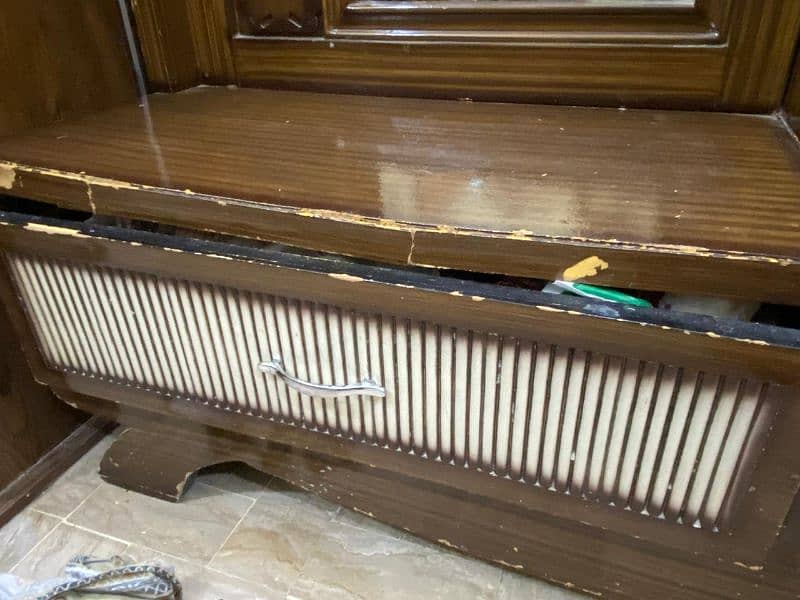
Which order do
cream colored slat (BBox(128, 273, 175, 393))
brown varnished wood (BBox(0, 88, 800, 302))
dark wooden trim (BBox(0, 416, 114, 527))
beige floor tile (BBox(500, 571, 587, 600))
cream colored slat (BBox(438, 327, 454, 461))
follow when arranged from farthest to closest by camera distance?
1. dark wooden trim (BBox(0, 416, 114, 527))
2. beige floor tile (BBox(500, 571, 587, 600))
3. cream colored slat (BBox(128, 273, 175, 393))
4. cream colored slat (BBox(438, 327, 454, 461))
5. brown varnished wood (BBox(0, 88, 800, 302))

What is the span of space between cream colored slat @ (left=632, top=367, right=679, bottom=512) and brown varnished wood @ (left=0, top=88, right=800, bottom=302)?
0.28 feet

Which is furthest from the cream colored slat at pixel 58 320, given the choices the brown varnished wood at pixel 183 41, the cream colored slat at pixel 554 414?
the cream colored slat at pixel 554 414

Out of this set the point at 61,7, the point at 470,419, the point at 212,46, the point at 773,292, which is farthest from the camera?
the point at 212,46

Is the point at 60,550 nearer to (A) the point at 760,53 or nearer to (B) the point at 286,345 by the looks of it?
(B) the point at 286,345

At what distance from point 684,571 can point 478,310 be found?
339mm

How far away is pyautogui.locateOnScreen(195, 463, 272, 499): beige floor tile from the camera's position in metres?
0.92

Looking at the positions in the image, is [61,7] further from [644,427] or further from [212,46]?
[644,427]

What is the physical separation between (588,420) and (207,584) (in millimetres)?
529

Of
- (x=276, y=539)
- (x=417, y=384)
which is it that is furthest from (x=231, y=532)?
(x=417, y=384)

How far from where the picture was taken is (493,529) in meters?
0.69

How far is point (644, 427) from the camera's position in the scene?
53 cm

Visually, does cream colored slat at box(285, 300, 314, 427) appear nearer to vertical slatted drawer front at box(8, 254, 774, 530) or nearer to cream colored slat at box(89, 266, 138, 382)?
vertical slatted drawer front at box(8, 254, 774, 530)

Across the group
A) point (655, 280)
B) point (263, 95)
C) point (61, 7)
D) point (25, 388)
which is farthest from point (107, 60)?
point (655, 280)

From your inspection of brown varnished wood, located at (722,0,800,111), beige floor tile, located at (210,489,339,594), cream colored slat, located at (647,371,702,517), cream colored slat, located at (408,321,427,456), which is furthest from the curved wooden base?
brown varnished wood, located at (722,0,800,111)
